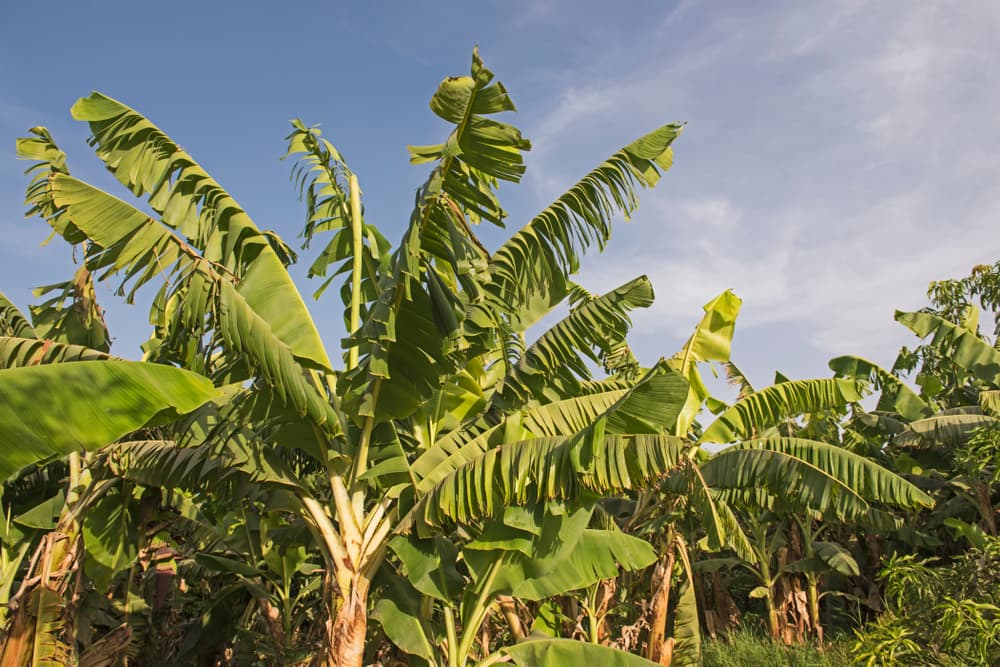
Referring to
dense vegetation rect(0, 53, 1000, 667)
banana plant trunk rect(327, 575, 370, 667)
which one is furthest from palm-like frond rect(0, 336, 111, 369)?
banana plant trunk rect(327, 575, 370, 667)

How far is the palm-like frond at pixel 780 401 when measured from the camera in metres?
9.05

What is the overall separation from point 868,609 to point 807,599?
194cm

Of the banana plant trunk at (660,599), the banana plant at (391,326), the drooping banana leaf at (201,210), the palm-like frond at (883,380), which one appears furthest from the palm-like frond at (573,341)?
the palm-like frond at (883,380)

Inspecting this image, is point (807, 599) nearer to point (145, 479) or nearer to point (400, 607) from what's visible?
point (400, 607)

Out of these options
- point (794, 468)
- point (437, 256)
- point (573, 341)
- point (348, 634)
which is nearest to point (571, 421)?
point (573, 341)

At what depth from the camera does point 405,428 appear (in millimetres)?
8211

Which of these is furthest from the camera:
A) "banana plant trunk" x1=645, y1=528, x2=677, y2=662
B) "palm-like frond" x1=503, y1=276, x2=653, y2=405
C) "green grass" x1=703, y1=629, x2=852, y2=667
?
"green grass" x1=703, y1=629, x2=852, y2=667

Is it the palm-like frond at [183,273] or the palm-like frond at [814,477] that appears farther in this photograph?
the palm-like frond at [814,477]

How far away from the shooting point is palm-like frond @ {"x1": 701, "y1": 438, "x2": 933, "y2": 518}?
26.1 feet

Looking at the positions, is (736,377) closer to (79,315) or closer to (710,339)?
(710,339)

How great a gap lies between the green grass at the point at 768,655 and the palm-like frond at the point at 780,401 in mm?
3339

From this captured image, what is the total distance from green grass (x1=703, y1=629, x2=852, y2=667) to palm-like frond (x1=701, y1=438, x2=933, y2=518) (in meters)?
2.88

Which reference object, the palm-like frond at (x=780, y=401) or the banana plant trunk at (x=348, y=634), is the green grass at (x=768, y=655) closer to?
the palm-like frond at (x=780, y=401)

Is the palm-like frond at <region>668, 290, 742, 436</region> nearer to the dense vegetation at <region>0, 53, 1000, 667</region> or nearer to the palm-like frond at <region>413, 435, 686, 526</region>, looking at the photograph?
the dense vegetation at <region>0, 53, 1000, 667</region>
